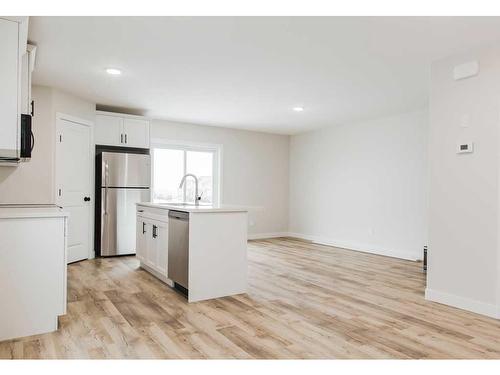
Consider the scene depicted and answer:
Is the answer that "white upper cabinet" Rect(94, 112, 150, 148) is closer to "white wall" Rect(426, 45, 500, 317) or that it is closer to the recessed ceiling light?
the recessed ceiling light

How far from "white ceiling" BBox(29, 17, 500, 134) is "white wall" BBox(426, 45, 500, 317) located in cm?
32

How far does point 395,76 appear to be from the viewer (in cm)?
394

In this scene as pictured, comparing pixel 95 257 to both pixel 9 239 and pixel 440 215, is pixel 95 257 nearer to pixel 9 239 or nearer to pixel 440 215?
pixel 9 239

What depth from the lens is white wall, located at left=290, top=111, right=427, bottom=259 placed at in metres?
5.57

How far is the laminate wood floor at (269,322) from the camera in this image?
7.51 ft

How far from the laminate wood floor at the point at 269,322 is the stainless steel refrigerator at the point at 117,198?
0.96 metres

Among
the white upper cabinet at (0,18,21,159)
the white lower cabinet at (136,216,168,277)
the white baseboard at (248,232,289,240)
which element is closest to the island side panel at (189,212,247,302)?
the white lower cabinet at (136,216,168,277)

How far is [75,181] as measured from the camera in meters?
4.93

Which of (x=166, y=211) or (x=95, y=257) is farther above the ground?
(x=166, y=211)

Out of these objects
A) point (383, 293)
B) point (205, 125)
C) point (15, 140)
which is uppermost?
point (205, 125)

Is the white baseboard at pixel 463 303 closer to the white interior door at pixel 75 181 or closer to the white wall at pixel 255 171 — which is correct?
the white interior door at pixel 75 181

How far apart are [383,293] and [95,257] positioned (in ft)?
12.8

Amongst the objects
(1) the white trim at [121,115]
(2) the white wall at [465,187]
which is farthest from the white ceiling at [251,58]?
(2) the white wall at [465,187]
